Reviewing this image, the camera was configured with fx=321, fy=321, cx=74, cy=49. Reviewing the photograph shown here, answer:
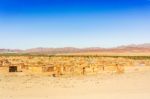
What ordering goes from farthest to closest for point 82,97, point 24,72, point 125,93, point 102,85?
1. point 24,72
2. point 102,85
3. point 125,93
4. point 82,97

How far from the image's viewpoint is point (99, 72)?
958 inches

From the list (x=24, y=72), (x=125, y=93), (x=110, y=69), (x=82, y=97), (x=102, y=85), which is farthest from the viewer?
(x=110, y=69)

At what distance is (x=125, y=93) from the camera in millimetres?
14102

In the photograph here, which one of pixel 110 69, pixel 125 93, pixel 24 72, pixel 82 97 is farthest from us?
pixel 110 69

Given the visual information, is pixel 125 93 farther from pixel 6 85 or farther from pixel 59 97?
pixel 6 85

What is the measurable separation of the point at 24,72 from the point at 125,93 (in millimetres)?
11096

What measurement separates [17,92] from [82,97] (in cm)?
351

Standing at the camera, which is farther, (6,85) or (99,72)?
(99,72)

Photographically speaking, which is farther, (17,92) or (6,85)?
(6,85)

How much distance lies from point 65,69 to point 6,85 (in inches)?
292

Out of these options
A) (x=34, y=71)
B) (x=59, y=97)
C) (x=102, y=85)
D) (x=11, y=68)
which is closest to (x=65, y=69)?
(x=34, y=71)

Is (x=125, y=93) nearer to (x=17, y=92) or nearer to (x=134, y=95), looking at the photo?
(x=134, y=95)

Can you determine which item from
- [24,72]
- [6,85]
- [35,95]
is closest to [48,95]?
[35,95]

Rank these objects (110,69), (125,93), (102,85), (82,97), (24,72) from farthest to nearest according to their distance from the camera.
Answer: (110,69) < (24,72) < (102,85) < (125,93) < (82,97)
